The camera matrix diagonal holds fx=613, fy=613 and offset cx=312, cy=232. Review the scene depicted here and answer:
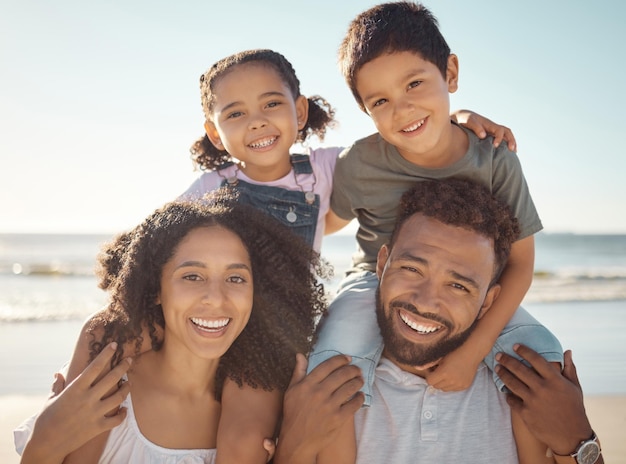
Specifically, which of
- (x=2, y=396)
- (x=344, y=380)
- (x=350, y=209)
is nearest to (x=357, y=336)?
(x=344, y=380)

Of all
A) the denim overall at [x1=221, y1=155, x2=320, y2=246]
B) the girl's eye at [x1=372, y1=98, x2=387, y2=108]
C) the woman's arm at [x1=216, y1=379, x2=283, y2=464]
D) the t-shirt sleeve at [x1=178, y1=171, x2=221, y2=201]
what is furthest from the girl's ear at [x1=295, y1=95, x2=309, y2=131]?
the woman's arm at [x1=216, y1=379, x2=283, y2=464]

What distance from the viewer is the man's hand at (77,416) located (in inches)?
112

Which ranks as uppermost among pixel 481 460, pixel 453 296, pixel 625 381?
pixel 453 296

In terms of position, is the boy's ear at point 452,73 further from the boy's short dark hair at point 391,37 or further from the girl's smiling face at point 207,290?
the girl's smiling face at point 207,290

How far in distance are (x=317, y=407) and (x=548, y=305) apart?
994 cm

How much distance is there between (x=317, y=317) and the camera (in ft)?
12.5

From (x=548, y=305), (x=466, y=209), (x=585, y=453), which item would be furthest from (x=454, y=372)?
(x=548, y=305)

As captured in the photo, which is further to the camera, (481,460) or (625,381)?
(625,381)

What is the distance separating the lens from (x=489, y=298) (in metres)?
3.42

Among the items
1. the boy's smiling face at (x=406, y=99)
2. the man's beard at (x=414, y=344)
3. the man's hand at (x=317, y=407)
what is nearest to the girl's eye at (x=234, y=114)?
the boy's smiling face at (x=406, y=99)

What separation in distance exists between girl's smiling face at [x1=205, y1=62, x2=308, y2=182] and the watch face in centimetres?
239

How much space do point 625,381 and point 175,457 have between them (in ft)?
17.7

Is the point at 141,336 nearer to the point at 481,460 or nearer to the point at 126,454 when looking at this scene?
the point at 126,454

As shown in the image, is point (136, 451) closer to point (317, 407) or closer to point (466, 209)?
point (317, 407)
